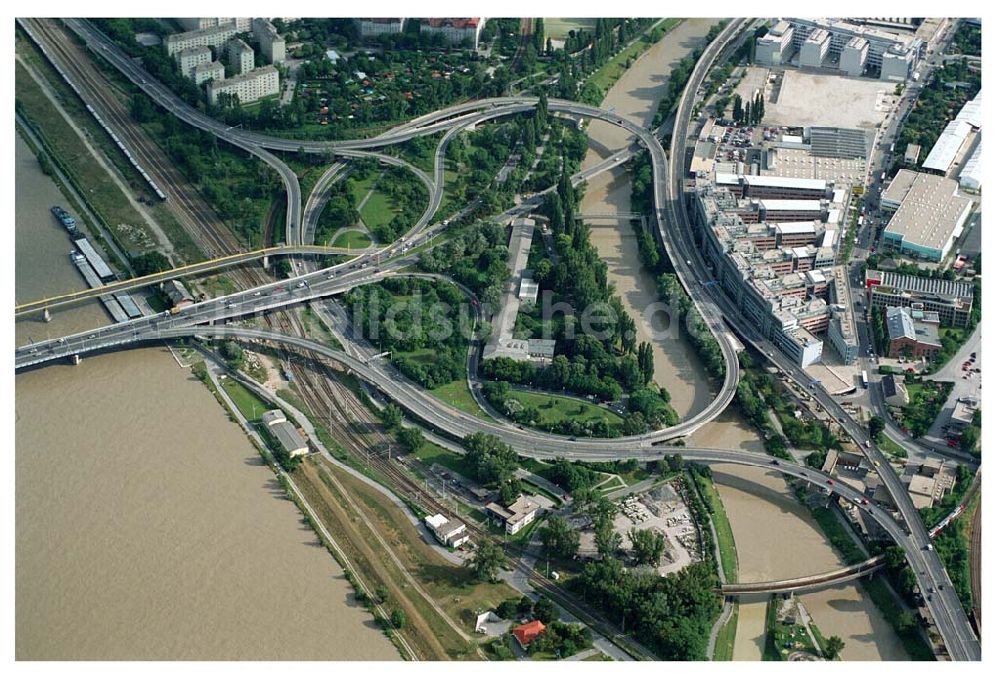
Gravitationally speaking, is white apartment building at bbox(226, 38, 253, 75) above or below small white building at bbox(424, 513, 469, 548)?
above

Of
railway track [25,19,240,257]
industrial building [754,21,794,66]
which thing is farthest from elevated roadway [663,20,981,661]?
railway track [25,19,240,257]

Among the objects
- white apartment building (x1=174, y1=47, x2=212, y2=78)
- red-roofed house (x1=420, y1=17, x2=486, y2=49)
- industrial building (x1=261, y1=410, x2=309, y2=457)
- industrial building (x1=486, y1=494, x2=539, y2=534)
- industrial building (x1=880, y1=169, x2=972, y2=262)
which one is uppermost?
red-roofed house (x1=420, y1=17, x2=486, y2=49)

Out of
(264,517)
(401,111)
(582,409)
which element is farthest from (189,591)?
(401,111)

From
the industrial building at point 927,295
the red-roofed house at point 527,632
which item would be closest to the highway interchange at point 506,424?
the industrial building at point 927,295

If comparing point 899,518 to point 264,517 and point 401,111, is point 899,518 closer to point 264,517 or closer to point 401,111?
point 264,517

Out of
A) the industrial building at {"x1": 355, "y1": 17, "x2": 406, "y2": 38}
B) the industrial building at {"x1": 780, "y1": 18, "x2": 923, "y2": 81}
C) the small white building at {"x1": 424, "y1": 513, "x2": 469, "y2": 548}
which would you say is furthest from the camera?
the industrial building at {"x1": 355, "y1": 17, "x2": 406, "y2": 38}

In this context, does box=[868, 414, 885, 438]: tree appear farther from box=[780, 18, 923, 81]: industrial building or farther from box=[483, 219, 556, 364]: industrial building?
box=[780, 18, 923, 81]: industrial building

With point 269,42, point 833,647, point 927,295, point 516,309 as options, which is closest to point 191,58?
point 269,42

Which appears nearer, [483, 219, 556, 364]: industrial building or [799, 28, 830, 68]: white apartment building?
[483, 219, 556, 364]: industrial building
